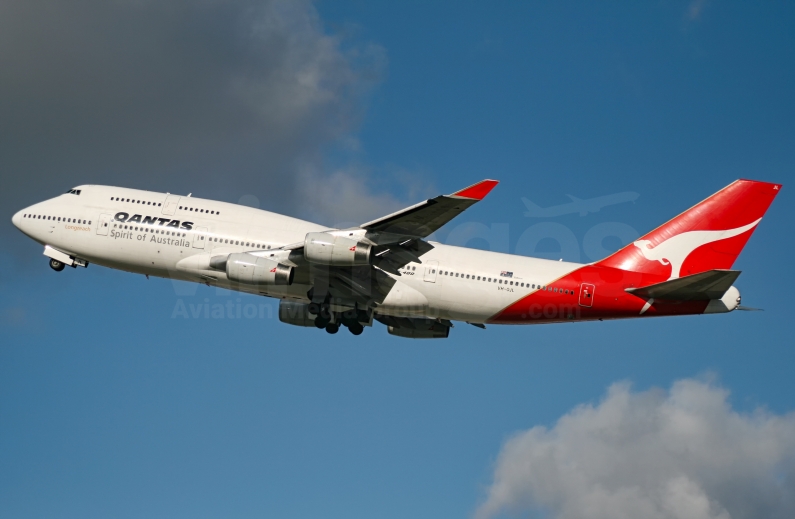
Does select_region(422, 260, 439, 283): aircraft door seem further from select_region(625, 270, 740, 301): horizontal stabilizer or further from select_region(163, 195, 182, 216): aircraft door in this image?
select_region(163, 195, 182, 216): aircraft door

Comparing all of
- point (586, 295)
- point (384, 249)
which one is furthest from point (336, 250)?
point (586, 295)

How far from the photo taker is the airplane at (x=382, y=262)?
3080 centimetres

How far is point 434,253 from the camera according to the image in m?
32.7

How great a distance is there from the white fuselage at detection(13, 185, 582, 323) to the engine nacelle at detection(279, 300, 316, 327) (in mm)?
2186

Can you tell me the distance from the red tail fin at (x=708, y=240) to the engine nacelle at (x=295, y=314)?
1332 centimetres

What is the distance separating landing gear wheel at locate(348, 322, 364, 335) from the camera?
3481cm

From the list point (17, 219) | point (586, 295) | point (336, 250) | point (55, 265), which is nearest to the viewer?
point (336, 250)

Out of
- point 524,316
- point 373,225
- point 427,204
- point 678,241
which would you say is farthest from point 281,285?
point 678,241

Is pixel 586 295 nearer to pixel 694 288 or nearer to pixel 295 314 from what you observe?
pixel 694 288

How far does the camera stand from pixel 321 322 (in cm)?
3447

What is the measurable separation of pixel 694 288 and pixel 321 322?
15.6 metres

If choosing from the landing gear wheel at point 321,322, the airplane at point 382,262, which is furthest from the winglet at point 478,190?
the landing gear wheel at point 321,322

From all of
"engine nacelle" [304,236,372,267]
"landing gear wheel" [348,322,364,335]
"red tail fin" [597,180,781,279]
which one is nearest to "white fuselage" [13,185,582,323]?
"landing gear wheel" [348,322,364,335]

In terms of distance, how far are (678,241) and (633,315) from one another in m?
4.44
